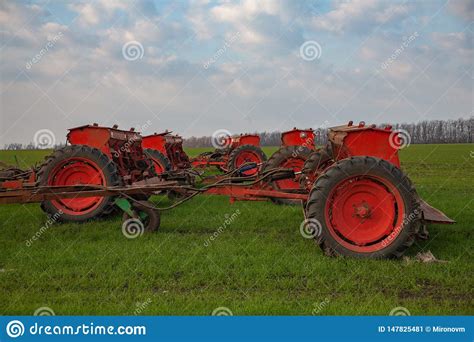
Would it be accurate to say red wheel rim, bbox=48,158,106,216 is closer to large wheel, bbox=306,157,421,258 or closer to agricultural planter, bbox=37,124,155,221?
agricultural planter, bbox=37,124,155,221

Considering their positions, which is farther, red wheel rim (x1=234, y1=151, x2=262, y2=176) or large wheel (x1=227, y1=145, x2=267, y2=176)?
red wheel rim (x1=234, y1=151, x2=262, y2=176)

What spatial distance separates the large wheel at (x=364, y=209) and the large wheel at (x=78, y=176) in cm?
371

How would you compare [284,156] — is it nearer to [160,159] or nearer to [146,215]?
[146,215]

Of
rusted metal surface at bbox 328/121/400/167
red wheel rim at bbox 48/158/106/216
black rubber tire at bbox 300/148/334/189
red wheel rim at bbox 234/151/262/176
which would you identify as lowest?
rusted metal surface at bbox 328/121/400/167

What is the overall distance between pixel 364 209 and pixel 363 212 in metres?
0.04

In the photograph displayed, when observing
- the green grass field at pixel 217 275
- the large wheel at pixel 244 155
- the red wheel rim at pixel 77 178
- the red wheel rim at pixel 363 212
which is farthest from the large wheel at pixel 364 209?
the large wheel at pixel 244 155

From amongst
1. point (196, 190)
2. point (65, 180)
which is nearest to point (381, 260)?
point (196, 190)

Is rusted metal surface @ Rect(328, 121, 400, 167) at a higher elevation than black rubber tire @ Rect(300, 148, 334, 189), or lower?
lower

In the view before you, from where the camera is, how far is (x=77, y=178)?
783cm

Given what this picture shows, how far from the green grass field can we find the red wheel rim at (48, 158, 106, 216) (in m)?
0.42

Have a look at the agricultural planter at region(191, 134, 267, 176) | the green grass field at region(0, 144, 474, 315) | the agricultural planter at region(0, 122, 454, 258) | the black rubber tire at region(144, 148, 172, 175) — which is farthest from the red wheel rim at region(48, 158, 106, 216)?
the black rubber tire at region(144, 148, 172, 175)

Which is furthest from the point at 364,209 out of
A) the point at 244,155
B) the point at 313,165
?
the point at 244,155

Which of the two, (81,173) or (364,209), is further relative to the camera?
(81,173)

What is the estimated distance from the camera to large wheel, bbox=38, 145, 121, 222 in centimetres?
762
